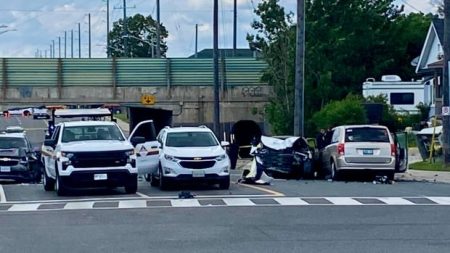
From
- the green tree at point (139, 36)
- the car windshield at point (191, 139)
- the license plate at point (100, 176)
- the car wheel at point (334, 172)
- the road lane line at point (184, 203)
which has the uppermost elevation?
the green tree at point (139, 36)

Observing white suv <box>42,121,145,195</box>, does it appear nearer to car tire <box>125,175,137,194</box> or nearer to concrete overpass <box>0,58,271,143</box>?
car tire <box>125,175,137,194</box>

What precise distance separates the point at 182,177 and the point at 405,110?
1429 inches

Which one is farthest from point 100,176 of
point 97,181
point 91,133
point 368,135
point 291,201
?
point 368,135

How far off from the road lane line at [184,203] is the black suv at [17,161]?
1135cm

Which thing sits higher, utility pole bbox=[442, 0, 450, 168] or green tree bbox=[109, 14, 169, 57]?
green tree bbox=[109, 14, 169, 57]

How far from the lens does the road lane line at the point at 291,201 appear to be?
23234 millimetres

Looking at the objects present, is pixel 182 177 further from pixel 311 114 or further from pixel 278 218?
pixel 311 114

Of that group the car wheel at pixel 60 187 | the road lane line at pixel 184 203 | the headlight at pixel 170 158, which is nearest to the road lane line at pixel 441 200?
the road lane line at pixel 184 203

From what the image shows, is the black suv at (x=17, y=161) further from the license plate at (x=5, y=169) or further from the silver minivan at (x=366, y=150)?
the silver minivan at (x=366, y=150)

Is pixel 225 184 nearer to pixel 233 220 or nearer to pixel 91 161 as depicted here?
pixel 91 161

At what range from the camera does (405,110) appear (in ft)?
204

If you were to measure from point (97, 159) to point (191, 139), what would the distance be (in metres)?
3.52

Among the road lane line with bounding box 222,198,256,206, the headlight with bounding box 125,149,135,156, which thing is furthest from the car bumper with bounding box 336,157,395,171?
the road lane line with bounding box 222,198,256,206

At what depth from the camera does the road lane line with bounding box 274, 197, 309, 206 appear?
23234mm
